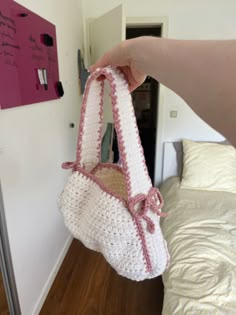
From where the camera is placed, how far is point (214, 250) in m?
1.43

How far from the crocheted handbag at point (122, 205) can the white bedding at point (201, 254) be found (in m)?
0.85

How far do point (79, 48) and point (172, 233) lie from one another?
187 cm

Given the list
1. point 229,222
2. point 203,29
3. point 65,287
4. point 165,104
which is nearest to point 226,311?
point 229,222

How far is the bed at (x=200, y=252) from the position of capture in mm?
1119

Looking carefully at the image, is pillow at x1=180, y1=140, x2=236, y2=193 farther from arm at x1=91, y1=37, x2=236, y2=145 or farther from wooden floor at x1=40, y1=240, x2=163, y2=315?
arm at x1=91, y1=37, x2=236, y2=145

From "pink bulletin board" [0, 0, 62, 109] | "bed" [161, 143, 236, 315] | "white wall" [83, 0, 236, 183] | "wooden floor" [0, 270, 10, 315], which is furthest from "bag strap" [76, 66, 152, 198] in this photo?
"white wall" [83, 0, 236, 183]

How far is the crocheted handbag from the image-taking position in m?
0.42

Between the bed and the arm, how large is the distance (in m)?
1.06

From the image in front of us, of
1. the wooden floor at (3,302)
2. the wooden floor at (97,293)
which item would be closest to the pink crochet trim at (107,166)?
the wooden floor at (3,302)

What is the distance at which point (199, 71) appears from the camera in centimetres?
32

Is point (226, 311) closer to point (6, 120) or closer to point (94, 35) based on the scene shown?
point (6, 120)

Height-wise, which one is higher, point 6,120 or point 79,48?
point 79,48

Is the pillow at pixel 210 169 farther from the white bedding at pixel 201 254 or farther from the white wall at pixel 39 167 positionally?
the white wall at pixel 39 167

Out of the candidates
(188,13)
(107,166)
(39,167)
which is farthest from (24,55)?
(188,13)
